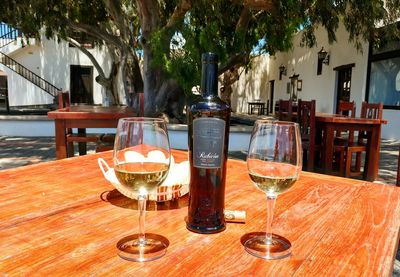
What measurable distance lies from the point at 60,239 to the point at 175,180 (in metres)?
0.33

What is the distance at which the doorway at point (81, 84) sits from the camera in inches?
663

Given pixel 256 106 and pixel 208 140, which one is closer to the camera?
pixel 208 140

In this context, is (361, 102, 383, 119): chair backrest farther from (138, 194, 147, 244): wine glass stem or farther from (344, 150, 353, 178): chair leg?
(138, 194, 147, 244): wine glass stem

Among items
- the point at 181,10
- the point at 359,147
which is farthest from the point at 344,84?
the point at 359,147

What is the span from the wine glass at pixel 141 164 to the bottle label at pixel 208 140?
0.06 metres

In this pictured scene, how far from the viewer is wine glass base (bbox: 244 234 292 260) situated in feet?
2.00

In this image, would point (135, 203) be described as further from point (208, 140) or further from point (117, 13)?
point (117, 13)

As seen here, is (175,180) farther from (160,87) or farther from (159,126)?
(160,87)

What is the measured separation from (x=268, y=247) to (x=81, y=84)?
17676mm

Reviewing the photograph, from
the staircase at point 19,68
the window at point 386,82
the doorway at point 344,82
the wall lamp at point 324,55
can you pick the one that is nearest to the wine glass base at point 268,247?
the window at point 386,82

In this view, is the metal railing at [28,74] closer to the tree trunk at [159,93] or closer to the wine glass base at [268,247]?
the tree trunk at [159,93]

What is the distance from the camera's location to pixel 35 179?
1.06m

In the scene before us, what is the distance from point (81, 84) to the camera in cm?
1698

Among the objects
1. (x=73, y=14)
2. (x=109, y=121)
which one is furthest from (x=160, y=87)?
(x=109, y=121)
